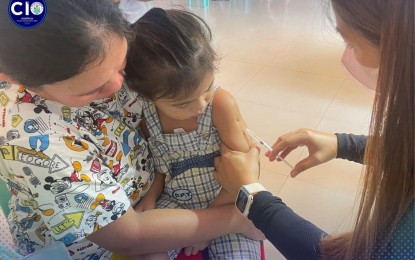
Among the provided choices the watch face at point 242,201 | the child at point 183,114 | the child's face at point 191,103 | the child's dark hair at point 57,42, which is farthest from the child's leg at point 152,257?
the child's dark hair at point 57,42

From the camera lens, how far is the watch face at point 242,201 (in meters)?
0.80

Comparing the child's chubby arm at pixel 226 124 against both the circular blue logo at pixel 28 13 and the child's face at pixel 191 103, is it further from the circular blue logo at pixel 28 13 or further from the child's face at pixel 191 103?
the circular blue logo at pixel 28 13

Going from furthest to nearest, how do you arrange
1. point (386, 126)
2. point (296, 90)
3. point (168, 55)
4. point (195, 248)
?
point (296, 90) < point (195, 248) < point (168, 55) < point (386, 126)

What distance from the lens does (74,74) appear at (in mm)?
603

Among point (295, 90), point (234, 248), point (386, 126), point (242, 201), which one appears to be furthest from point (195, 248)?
point (295, 90)

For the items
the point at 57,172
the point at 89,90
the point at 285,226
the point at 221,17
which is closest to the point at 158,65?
the point at 89,90

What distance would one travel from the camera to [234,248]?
36.1 inches

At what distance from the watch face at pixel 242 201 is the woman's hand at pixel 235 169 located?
0.04 m

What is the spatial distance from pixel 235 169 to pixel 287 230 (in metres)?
0.21

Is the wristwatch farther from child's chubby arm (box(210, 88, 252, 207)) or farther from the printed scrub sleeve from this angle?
the printed scrub sleeve

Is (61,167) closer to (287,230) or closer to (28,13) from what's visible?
(28,13)

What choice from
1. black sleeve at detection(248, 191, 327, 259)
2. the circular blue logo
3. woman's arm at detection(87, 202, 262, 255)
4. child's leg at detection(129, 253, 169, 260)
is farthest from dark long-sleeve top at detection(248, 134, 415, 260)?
the circular blue logo

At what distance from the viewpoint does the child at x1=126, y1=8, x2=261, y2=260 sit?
0.80m

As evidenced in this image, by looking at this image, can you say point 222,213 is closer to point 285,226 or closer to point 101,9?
point 285,226
